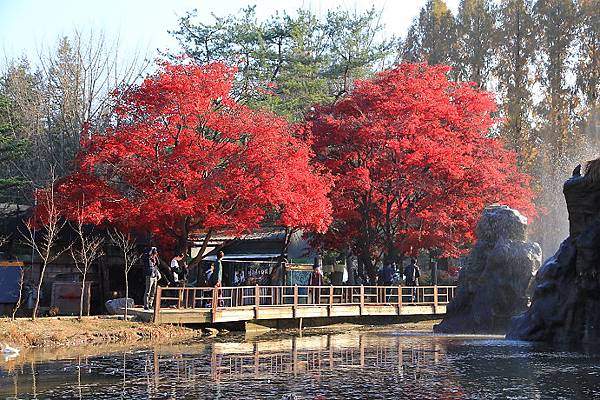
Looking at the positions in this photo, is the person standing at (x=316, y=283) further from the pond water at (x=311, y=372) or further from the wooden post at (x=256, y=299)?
the pond water at (x=311, y=372)

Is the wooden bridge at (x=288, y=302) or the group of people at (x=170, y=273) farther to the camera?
the group of people at (x=170, y=273)

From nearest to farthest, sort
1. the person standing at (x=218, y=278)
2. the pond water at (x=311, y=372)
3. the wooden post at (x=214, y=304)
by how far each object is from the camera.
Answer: the pond water at (x=311, y=372), the wooden post at (x=214, y=304), the person standing at (x=218, y=278)

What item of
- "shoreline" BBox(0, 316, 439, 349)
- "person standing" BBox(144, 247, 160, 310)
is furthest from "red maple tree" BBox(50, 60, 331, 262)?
"shoreline" BBox(0, 316, 439, 349)

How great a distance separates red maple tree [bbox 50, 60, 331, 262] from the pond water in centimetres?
552

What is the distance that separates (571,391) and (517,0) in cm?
3718

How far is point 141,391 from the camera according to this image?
44.2 ft

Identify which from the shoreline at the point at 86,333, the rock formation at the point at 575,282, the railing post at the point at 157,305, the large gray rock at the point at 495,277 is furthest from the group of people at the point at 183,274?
the rock formation at the point at 575,282

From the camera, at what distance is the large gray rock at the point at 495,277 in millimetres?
25062

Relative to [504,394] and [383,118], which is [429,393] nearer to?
[504,394]

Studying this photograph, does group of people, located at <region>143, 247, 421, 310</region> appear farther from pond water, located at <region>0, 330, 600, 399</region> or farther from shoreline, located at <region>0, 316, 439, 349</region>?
pond water, located at <region>0, 330, 600, 399</region>

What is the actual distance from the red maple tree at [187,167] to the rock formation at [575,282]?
834 centimetres

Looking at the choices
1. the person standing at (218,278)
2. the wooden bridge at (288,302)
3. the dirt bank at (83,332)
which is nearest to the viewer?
the dirt bank at (83,332)

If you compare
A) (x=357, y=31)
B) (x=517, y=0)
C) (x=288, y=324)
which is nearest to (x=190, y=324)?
(x=288, y=324)

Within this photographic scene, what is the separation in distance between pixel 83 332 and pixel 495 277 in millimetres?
11598
